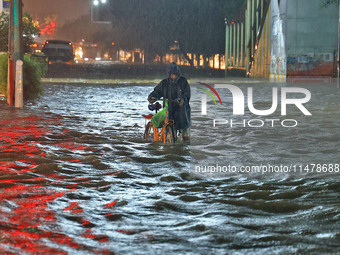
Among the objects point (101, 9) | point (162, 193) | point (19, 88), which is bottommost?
point (162, 193)

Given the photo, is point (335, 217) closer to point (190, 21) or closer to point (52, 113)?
point (52, 113)

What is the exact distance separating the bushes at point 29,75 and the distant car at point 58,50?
1381 inches

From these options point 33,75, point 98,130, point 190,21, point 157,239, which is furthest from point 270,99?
point 190,21

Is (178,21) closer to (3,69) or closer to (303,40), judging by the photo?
(303,40)

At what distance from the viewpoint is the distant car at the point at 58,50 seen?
54219 millimetres

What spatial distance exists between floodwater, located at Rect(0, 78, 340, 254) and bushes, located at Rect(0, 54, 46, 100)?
565cm

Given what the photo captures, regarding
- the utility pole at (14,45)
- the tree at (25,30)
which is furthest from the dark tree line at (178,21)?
the utility pole at (14,45)

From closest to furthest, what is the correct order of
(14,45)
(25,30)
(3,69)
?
(14,45), (3,69), (25,30)

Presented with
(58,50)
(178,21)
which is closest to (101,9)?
(178,21)


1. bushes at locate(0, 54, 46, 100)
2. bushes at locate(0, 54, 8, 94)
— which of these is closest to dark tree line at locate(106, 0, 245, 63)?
bushes at locate(0, 54, 46, 100)

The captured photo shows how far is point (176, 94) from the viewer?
420 inches

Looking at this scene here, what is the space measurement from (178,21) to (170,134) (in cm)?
5064

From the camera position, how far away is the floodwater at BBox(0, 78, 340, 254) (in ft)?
17.2

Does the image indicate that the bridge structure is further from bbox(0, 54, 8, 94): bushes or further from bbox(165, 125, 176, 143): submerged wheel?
bbox(165, 125, 176, 143): submerged wheel
